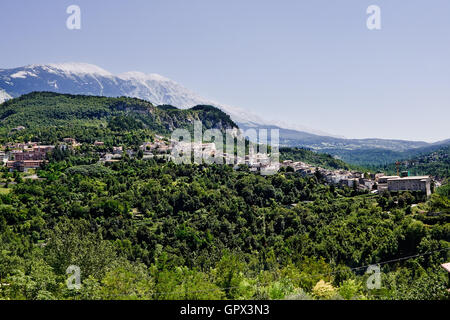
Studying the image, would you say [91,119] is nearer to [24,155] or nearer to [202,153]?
[24,155]

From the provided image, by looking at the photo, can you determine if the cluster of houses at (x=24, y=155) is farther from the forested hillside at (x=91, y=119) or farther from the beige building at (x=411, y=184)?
the beige building at (x=411, y=184)

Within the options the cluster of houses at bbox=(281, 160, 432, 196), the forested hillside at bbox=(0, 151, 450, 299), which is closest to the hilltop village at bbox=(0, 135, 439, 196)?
the cluster of houses at bbox=(281, 160, 432, 196)

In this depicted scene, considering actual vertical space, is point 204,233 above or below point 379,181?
below

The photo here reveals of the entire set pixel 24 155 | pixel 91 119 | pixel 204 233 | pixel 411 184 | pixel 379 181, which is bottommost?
pixel 204 233

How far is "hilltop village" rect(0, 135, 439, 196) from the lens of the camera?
203 feet

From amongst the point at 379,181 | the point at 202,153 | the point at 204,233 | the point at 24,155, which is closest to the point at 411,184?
the point at 379,181

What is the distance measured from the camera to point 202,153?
268 feet

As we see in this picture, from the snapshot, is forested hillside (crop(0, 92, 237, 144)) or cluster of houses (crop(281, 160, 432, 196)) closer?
cluster of houses (crop(281, 160, 432, 196))

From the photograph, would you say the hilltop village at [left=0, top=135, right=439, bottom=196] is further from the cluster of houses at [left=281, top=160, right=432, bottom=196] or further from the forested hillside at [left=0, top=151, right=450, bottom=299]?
the forested hillside at [left=0, top=151, right=450, bottom=299]

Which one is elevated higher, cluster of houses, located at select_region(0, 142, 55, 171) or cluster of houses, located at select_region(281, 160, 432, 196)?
cluster of houses, located at select_region(0, 142, 55, 171)

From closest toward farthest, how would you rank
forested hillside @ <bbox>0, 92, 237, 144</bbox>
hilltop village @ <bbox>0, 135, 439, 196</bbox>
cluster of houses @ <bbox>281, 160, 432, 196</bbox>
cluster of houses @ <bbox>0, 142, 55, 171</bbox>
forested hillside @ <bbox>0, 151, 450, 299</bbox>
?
1. forested hillside @ <bbox>0, 151, 450, 299</bbox>
2. cluster of houses @ <bbox>281, 160, 432, 196</bbox>
3. hilltop village @ <bbox>0, 135, 439, 196</bbox>
4. cluster of houses @ <bbox>0, 142, 55, 171</bbox>
5. forested hillside @ <bbox>0, 92, 237, 144</bbox>

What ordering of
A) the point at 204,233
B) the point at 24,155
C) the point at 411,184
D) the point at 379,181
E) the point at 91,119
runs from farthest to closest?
the point at 91,119 < the point at 24,155 < the point at 379,181 < the point at 411,184 < the point at 204,233
